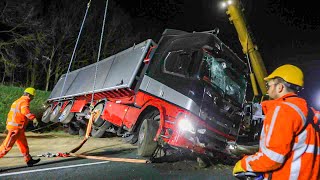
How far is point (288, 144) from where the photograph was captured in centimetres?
182

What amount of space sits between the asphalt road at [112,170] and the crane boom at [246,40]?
9.30ft

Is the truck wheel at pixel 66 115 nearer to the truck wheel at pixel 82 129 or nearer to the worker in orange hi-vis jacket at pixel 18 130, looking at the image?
the truck wheel at pixel 82 129

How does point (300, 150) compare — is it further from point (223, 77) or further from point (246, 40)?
point (246, 40)

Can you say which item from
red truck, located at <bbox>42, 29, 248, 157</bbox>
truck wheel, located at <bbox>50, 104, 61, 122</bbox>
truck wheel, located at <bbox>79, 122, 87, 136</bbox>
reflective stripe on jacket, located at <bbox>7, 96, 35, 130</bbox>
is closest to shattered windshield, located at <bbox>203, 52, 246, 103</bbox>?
red truck, located at <bbox>42, 29, 248, 157</bbox>

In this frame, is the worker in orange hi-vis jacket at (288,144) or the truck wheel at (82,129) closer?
the worker in orange hi-vis jacket at (288,144)

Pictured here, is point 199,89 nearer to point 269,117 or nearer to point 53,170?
point 53,170

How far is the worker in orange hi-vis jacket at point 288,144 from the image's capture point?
1.82m

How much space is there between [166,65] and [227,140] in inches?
81.7

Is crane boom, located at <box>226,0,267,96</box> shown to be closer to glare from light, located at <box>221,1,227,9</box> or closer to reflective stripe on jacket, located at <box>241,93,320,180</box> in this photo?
glare from light, located at <box>221,1,227,9</box>

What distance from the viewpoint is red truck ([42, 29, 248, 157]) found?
565 centimetres

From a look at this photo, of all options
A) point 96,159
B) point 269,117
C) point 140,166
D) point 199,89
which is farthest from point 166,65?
point 269,117

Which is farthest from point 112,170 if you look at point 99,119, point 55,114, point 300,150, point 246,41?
point 55,114

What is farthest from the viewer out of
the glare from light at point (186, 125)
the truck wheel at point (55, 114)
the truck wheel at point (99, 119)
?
the truck wheel at point (55, 114)

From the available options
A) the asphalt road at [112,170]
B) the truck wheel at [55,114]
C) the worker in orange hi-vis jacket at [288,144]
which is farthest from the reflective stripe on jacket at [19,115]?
the truck wheel at [55,114]
